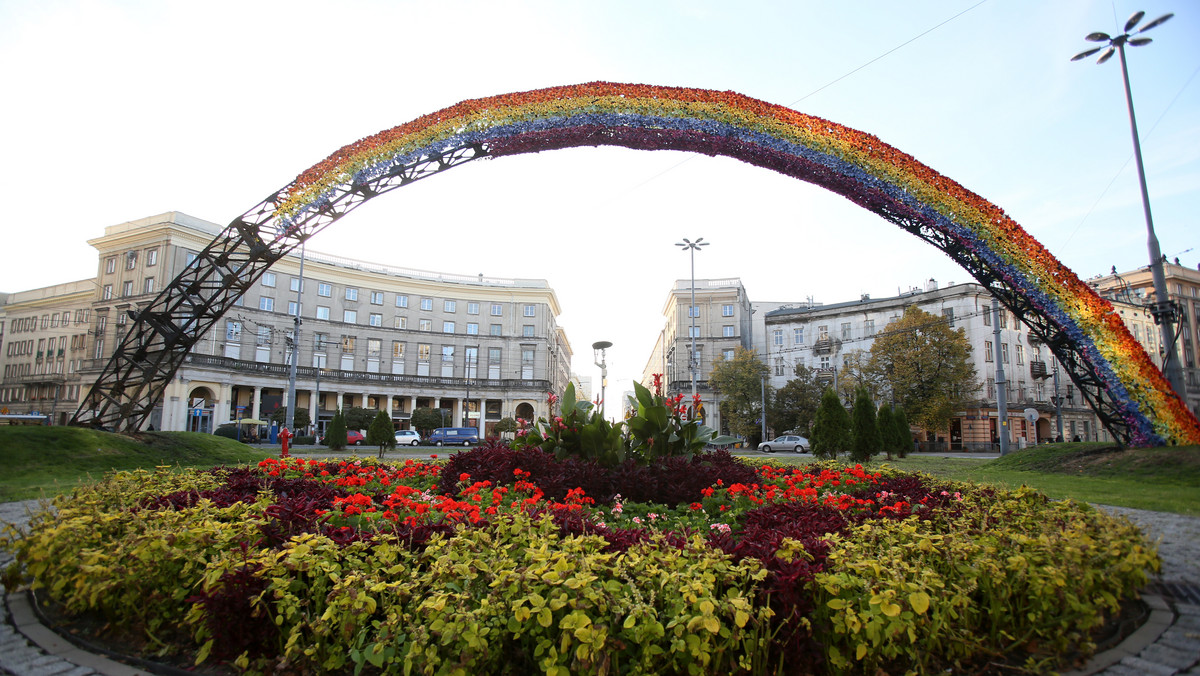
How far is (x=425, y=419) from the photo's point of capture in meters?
53.6

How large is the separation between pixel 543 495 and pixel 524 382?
58.6m

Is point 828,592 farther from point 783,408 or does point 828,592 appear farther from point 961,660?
point 783,408

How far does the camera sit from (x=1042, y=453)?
12055mm

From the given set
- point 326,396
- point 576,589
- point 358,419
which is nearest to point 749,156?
point 576,589

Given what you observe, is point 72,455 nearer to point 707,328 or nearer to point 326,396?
point 326,396

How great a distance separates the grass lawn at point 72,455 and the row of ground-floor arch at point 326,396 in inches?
1042

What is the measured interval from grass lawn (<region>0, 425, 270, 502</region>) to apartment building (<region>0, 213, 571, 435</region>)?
29443 millimetres

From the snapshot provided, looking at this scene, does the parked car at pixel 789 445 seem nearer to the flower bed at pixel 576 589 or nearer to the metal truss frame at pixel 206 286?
the metal truss frame at pixel 206 286

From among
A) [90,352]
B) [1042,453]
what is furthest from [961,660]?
[90,352]

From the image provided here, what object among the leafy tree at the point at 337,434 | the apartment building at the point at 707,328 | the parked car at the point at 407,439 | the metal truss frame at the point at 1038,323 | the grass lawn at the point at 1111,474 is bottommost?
the parked car at the point at 407,439

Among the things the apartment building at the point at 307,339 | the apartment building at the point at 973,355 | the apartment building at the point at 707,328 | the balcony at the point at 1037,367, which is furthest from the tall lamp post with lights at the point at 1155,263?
the apartment building at the point at 707,328

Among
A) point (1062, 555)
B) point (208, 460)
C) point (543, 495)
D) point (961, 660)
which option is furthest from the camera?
point (208, 460)

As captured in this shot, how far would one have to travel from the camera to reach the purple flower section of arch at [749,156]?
9344 millimetres

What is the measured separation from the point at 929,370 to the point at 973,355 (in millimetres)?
6373
